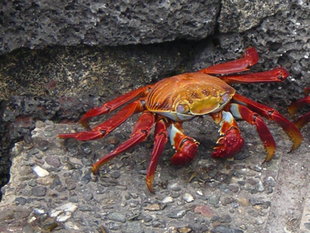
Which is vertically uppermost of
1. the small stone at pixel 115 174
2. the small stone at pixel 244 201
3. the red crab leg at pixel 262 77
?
the red crab leg at pixel 262 77

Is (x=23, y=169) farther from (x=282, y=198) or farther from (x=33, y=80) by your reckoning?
(x=282, y=198)

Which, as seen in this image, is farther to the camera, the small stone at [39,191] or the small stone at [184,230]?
the small stone at [39,191]

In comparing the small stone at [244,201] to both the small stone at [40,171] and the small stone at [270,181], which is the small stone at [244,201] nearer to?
the small stone at [270,181]

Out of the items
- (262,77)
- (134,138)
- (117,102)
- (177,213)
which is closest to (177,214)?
(177,213)

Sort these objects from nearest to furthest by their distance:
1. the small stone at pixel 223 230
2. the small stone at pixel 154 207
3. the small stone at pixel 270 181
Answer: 1. the small stone at pixel 223 230
2. the small stone at pixel 154 207
3. the small stone at pixel 270 181

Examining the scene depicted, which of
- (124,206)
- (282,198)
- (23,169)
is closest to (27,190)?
(23,169)

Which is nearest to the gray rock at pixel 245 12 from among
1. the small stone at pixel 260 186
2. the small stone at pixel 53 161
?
the small stone at pixel 260 186

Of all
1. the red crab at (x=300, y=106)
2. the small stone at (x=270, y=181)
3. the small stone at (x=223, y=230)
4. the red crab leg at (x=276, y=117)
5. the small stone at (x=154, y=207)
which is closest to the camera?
the small stone at (x=223, y=230)

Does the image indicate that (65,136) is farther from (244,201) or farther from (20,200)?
(244,201)
